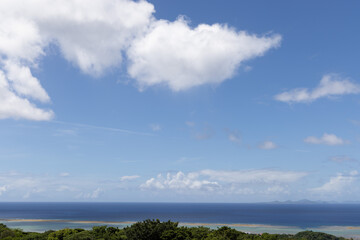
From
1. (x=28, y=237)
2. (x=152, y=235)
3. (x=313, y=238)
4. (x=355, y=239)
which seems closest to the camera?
(x=152, y=235)

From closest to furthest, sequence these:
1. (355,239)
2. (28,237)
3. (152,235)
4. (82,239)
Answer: (152,235)
(82,239)
(28,237)
(355,239)

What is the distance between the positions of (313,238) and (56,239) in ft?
180

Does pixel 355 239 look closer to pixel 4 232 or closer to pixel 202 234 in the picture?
pixel 202 234

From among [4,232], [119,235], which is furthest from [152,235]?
[4,232]

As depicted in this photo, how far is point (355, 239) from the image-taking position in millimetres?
83062

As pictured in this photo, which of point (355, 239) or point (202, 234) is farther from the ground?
point (202, 234)

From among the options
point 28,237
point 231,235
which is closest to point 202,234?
point 231,235

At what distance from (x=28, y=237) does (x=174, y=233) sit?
25353 millimetres

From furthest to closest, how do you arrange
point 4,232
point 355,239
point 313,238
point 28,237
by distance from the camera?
point 355,239 → point 313,238 → point 4,232 → point 28,237

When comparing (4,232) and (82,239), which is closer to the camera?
(82,239)

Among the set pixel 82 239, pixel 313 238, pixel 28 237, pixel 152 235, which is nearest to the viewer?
pixel 152 235

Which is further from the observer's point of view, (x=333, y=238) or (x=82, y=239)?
(x=333, y=238)

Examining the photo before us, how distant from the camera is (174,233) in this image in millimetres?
42906

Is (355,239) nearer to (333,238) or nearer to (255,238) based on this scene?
(333,238)
